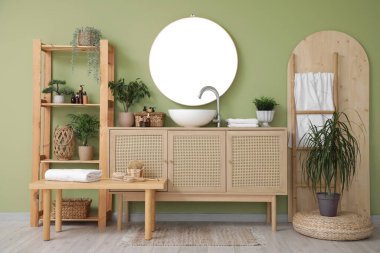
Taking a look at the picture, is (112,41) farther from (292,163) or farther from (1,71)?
(292,163)

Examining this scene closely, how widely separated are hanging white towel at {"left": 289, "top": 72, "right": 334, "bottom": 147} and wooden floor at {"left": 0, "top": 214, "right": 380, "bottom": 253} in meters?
1.10

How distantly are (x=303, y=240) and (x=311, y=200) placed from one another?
2.76 feet

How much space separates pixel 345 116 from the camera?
15.9 ft

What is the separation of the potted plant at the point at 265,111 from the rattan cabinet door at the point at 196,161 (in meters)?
0.50

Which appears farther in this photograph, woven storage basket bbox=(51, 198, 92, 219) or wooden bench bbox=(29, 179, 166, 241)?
woven storage basket bbox=(51, 198, 92, 219)

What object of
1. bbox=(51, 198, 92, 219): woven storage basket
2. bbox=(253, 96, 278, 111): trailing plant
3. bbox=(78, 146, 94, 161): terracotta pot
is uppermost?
bbox=(253, 96, 278, 111): trailing plant

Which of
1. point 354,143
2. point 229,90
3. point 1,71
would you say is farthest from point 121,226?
point 354,143

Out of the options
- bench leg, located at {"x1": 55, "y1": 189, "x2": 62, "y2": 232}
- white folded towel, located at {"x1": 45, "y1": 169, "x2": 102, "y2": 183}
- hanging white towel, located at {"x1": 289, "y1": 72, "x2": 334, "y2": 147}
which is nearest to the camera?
white folded towel, located at {"x1": 45, "y1": 169, "x2": 102, "y2": 183}

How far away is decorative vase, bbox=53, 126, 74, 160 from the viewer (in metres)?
4.64

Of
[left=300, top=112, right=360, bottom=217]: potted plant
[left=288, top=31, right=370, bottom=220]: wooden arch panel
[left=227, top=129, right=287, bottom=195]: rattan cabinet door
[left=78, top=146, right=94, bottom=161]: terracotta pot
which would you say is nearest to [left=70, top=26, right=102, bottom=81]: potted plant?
[left=78, top=146, right=94, bottom=161]: terracotta pot

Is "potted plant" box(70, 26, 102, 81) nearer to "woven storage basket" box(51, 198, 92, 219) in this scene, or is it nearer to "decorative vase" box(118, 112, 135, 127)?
"decorative vase" box(118, 112, 135, 127)

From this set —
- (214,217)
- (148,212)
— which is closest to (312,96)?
(214,217)

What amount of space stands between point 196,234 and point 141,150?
95 cm

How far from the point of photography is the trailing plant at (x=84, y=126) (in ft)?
15.4
